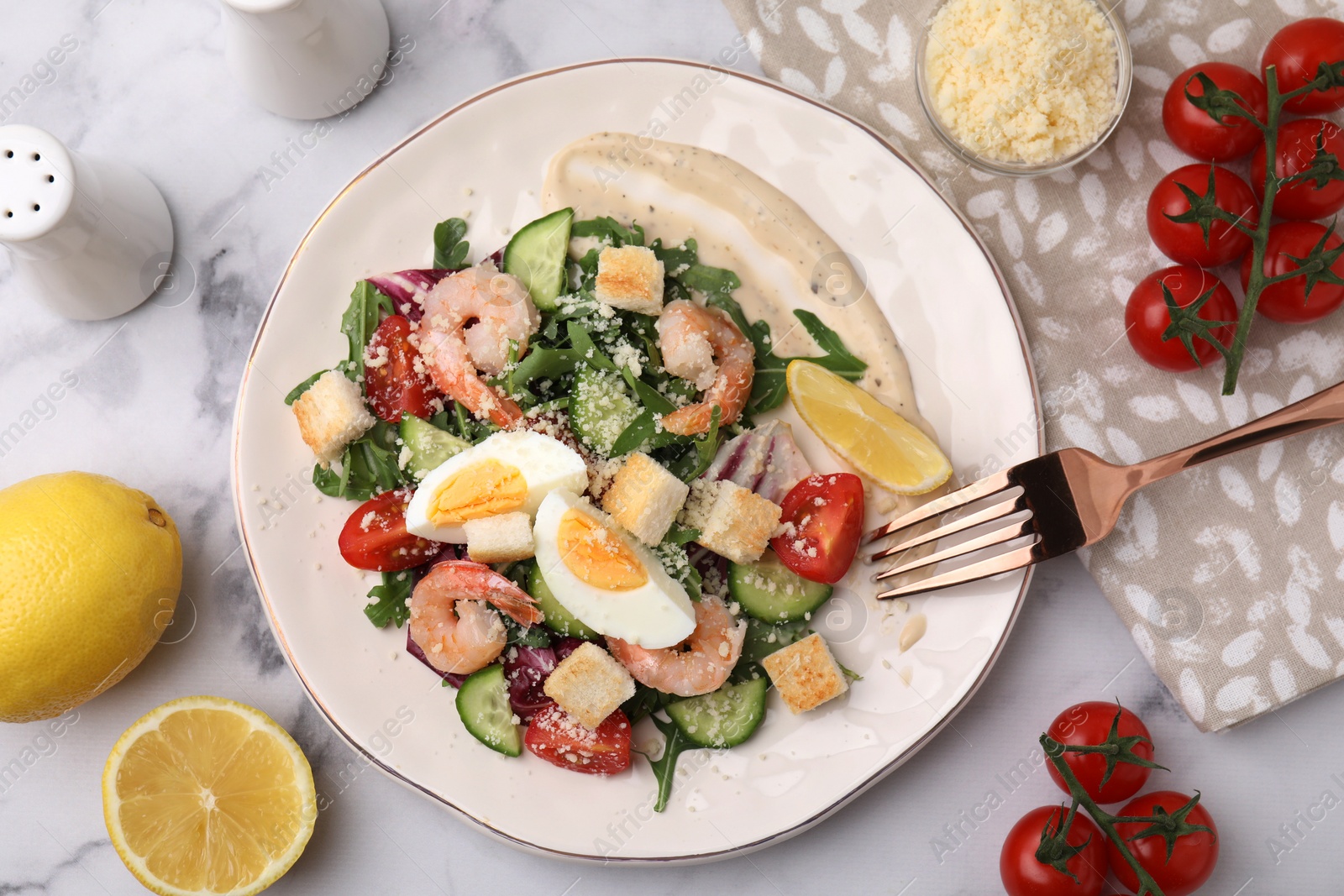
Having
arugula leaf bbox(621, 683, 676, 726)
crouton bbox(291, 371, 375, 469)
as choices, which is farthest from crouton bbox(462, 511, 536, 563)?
arugula leaf bbox(621, 683, 676, 726)

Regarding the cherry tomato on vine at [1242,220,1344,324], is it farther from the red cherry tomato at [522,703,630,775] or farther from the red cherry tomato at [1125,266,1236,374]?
the red cherry tomato at [522,703,630,775]

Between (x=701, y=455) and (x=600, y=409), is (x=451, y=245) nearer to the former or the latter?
(x=600, y=409)

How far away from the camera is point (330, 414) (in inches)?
88.1

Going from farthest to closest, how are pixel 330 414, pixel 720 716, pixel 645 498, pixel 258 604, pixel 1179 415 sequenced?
pixel 258 604 → pixel 1179 415 → pixel 720 716 → pixel 330 414 → pixel 645 498

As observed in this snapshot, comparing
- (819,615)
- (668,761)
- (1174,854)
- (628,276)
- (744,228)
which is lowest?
(1174,854)

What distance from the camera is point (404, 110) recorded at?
2605 mm

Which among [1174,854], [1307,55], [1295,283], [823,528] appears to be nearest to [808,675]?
[823,528]

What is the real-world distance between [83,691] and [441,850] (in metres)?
1.04

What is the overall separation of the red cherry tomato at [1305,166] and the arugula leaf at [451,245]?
2.12 metres

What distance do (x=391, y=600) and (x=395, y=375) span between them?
60 cm

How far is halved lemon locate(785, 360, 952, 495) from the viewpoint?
2.30 m

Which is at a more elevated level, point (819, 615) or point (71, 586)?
point (71, 586)

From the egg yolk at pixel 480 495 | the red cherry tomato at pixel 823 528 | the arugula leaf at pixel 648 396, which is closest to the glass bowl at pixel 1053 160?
the red cherry tomato at pixel 823 528

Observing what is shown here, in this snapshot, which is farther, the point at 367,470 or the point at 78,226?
the point at 367,470
